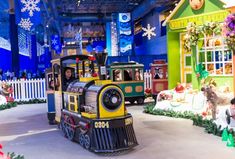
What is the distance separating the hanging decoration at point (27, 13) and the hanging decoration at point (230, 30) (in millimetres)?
7507

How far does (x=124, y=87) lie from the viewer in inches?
548

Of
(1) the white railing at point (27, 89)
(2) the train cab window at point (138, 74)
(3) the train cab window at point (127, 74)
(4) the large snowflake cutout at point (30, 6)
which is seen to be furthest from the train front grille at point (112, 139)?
(1) the white railing at point (27, 89)

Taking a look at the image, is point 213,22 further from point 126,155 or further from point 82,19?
point 82,19

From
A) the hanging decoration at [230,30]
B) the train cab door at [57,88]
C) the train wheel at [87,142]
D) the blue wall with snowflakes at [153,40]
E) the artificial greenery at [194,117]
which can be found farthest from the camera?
the blue wall with snowflakes at [153,40]

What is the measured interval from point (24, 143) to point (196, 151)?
3.49 meters

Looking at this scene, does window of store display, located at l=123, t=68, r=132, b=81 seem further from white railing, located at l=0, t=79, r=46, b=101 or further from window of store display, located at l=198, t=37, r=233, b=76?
white railing, located at l=0, t=79, r=46, b=101

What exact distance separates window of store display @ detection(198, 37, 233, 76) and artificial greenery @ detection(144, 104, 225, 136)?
1386 millimetres

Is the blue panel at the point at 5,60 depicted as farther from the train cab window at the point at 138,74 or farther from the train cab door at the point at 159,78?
the train cab door at the point at 159,78

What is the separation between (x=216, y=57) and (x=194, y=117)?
2.04 meters

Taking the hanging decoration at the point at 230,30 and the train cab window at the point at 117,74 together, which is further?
the train cab window at the point at 117,74

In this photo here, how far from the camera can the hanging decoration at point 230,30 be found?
7586 mm

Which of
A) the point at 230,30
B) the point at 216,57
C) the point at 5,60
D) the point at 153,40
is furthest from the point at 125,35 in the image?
the point at 230,30

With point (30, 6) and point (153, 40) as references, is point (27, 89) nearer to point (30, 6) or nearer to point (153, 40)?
point (30, 6)

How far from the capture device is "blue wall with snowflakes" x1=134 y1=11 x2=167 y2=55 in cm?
2490
